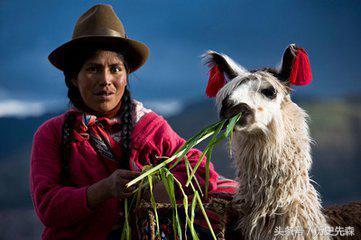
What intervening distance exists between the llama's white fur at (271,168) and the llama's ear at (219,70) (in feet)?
0.40

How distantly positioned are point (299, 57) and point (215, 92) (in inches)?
16.5

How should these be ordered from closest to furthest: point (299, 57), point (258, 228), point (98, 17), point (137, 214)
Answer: point (137, 214) → point (258, 228) → point (299, 57) → point (98, 17)

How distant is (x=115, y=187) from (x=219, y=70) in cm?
77

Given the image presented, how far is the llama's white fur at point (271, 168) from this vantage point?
65.6 inches

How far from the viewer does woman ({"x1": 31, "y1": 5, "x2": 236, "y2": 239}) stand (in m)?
1.79

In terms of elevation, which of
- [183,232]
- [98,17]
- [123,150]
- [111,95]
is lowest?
[183,232]

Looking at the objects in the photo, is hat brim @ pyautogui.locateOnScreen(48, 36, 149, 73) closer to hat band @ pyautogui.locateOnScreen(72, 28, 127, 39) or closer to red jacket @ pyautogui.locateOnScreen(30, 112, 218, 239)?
hat band @ pyautogui.locateOnScreen(72, 28, 127, 39)

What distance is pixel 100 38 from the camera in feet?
6.30

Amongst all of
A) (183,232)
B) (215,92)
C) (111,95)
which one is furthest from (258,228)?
(111,95)

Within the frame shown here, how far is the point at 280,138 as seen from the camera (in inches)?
67.7

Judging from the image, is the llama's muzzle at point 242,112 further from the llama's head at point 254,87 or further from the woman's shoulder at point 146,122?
the woman's shoulder at point 146,122

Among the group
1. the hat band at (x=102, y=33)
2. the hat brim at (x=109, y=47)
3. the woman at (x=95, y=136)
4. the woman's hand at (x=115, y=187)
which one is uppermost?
the hat band at (x=102, y=33)

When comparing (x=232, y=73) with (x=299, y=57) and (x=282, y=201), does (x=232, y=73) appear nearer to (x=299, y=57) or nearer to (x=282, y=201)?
(x=299, y=57)

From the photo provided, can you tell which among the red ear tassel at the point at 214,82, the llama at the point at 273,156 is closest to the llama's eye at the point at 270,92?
the llama at the point at 273,156
